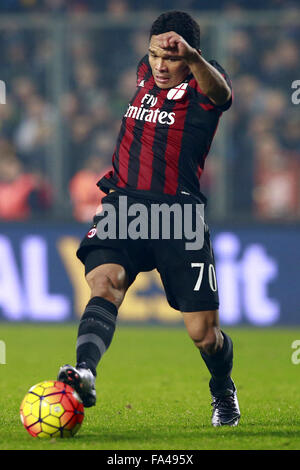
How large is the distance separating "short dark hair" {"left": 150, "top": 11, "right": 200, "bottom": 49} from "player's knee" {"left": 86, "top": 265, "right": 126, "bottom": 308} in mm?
1244

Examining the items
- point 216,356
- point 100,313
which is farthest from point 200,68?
point 216,356

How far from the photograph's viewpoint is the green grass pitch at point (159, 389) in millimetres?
4875

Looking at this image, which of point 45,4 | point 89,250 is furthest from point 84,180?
point 89,250

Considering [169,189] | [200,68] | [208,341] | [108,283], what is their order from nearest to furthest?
[200,68] < [108,283] < [208,341] < [169,189]

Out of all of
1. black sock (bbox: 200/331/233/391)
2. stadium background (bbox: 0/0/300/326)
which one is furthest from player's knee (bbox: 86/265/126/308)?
stadium background (bbox: 0/0/300/326)

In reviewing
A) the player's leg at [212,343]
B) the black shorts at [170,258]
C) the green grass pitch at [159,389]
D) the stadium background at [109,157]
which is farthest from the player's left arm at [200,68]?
the stadium background at [109,157]

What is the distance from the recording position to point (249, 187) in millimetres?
11211

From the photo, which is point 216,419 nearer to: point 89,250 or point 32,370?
point 89,250

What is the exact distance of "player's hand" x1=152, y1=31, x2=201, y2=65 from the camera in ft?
15.9

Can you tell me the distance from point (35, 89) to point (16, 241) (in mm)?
1798

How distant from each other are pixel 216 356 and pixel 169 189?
93cm

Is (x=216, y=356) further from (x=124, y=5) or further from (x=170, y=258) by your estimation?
(x=124, y=5)

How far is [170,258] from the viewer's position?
516 centimetres

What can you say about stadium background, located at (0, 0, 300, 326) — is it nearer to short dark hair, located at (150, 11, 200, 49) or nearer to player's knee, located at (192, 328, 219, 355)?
player's knee, located at (192, 328, 219, 355)
